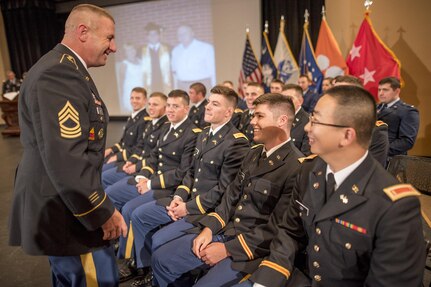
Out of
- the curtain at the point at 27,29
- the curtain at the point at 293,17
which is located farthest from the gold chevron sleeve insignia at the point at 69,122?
the curtain at the point at 27,29

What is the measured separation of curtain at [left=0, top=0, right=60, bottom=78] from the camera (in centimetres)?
978

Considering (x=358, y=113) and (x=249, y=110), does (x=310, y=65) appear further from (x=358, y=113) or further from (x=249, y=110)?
(x=358, y=113)

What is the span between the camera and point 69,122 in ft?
3.78

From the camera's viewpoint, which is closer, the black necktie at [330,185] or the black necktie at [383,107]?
the black necktie at [330,185]

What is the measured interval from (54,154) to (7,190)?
396 cm

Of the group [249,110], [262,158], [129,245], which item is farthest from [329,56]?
[129,245]

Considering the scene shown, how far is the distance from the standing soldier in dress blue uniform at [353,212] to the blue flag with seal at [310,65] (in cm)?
454

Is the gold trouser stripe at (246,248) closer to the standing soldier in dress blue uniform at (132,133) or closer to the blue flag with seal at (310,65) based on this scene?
the standing soldier in dress blue uniform at (132,133)

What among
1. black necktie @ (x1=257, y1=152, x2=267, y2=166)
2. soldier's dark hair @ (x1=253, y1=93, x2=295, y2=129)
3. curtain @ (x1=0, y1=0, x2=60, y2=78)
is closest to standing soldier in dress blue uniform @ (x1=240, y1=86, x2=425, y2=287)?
black necktie @ (x1=257, y1=152, x2=267, y2=166)

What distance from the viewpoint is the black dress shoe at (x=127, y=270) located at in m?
2.23

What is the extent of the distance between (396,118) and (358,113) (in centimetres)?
263

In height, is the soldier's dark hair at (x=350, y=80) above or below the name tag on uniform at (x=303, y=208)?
above

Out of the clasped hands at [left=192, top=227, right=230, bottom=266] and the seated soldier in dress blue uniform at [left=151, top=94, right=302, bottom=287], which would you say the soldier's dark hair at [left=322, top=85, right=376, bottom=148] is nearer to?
the seated soldier in dress blue uniform at [left=151, top=94, right=302, bottom=287]

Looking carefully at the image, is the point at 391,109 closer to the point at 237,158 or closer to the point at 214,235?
the point at 237,158
